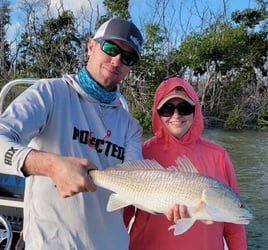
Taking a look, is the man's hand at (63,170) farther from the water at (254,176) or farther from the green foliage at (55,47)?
the green foliage at (55,47)

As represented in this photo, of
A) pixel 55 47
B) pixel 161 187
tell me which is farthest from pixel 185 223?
pixel 55 47

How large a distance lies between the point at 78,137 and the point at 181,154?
33.5 inches

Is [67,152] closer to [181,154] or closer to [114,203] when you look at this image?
[114,203]

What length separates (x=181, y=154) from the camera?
2395 mm

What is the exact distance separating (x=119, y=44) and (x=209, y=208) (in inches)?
34.3

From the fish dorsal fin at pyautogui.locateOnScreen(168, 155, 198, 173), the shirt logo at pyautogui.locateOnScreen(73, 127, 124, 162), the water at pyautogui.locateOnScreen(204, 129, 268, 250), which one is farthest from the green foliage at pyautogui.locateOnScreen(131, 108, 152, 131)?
the shirt logo at pyautogui.locateOnScreen(73, 127, 124, 162)

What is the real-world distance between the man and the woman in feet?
1.39

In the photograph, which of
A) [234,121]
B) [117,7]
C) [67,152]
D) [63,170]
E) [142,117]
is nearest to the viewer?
[63,170]

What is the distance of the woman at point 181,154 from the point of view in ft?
7.40

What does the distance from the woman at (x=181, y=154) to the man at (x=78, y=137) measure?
42 centimetres

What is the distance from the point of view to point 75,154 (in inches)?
67.9

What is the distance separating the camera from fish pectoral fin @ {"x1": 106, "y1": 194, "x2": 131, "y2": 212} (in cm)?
171

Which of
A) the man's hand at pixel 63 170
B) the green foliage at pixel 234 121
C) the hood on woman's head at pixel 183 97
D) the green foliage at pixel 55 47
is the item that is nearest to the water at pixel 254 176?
the green foliage at pixel 234 121

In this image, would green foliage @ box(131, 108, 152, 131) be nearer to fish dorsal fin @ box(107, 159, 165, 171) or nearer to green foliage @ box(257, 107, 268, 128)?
green foliage @ box(257, 107, 268, 128)
